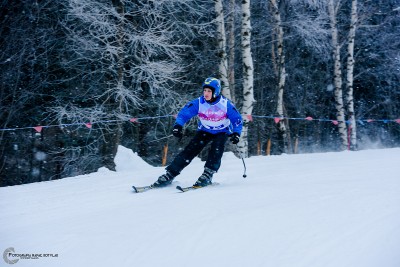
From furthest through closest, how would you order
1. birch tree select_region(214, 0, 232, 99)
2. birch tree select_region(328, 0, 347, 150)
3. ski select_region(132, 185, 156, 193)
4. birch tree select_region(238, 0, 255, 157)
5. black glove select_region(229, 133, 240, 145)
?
birch tree select_region(328, 0, 347, 150), birch tree select_region(214, 0, 232, 99), birch tree select_region(238, 0, 255, 157), black glove select_region(229, 133, 240, 145), ski select_region(132, 185, 156, 193)

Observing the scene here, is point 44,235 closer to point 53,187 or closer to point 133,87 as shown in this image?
point 53,187

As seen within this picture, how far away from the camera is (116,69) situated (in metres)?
11.8

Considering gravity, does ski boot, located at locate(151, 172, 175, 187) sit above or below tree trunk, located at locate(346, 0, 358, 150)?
below

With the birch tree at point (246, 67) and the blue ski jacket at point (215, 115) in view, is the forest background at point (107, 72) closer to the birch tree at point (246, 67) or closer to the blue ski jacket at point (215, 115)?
the birch tree at point (246, 67)

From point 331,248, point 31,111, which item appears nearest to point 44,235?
point 331,248

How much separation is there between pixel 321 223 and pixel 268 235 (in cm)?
52

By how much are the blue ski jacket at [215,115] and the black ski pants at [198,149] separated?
0.11 meters

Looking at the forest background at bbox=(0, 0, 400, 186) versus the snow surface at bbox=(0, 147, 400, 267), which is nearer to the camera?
the snow surface at bbox=(0, 147, 400, 267)

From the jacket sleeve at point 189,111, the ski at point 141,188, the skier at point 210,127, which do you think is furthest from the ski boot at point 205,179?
the jacket sleeve at point 189,111

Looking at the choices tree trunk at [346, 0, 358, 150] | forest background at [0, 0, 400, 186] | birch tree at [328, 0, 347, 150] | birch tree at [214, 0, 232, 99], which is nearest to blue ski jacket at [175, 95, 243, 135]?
forest background at [0, 0, 400, 186]

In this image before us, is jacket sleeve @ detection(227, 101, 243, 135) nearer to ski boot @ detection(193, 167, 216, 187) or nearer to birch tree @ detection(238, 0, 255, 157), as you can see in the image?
ski boot @ detection(193, 167, 216, 187)

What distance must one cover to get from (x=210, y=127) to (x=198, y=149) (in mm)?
372

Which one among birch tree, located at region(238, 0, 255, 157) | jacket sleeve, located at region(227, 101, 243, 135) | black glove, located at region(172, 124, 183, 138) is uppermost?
birch tree, located at region(238, 0, 255, 157)

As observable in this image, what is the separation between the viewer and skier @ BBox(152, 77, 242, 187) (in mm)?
5695
